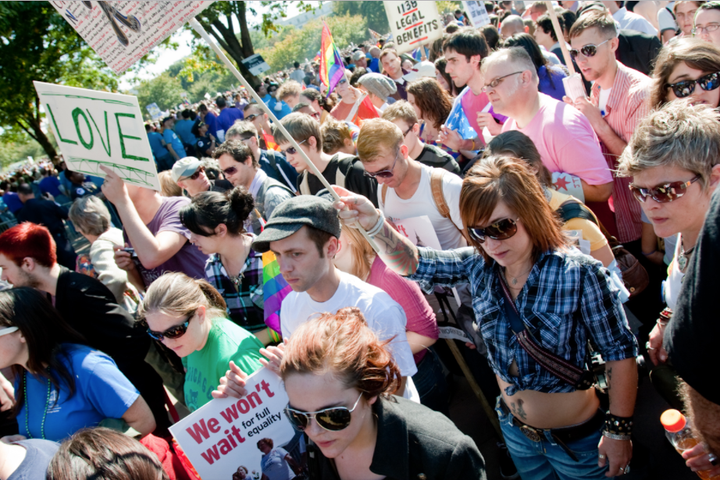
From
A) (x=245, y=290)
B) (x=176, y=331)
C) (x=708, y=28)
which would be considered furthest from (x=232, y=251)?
(x=708, y=28)

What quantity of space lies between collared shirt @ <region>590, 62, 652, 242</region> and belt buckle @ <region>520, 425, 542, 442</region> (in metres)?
1.58

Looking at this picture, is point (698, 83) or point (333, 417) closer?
point (333, 417)

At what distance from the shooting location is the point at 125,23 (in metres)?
2.13

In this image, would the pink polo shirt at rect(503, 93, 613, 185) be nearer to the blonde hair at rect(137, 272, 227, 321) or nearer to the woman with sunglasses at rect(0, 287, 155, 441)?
the blonde hair at rect(137, 272, 227, 321)

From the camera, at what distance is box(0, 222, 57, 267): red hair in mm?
3090

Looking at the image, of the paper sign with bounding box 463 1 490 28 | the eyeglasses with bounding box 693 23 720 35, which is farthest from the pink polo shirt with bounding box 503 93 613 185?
the paper sign with bounding box 463 1 490 28

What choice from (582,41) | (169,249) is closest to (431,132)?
(582,41)

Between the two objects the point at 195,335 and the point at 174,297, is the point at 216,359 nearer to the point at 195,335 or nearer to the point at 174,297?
the point at 195,335

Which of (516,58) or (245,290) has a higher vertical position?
(516,58)

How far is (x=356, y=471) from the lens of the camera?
5.29 ft

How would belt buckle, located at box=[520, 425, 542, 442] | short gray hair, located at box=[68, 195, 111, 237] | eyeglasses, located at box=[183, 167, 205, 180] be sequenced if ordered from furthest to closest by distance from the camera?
eyeglasses, located at box=[183, 167, 205, 180], short gray hair, located at box=[68, 195, 111, 237], belt buckle, located at box=[520, 425, 542, 442]

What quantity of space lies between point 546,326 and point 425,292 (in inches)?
33.2

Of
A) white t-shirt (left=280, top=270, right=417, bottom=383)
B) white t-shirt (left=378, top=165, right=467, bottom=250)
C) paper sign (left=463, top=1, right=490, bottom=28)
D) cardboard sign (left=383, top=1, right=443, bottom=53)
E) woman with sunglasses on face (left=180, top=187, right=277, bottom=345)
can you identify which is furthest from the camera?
paper sign (left=463, top=1, right=490, bottom=28)

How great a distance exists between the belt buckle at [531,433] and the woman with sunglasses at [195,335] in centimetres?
121
